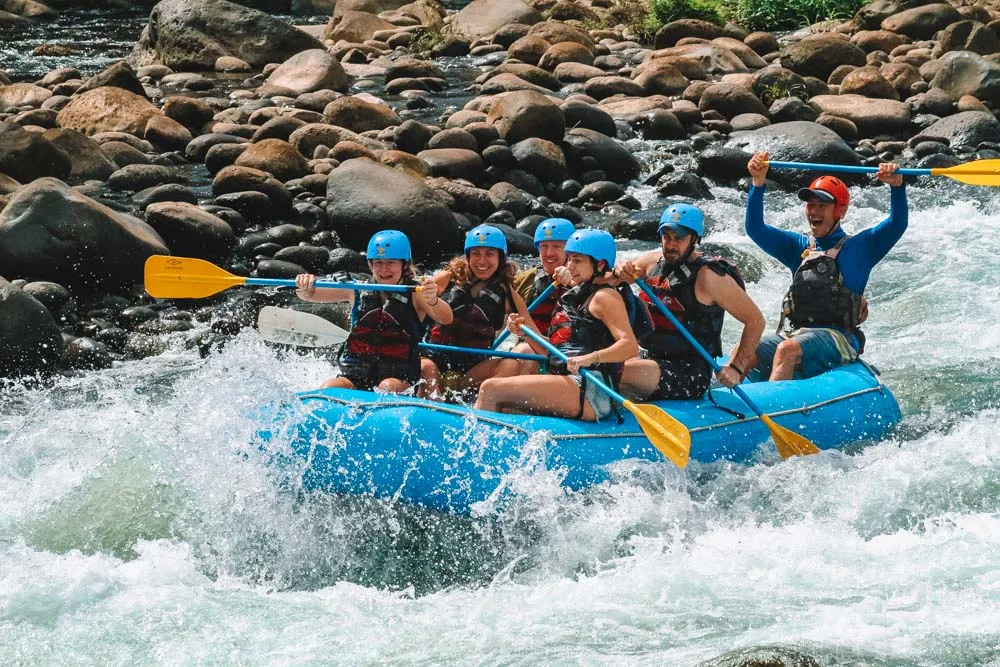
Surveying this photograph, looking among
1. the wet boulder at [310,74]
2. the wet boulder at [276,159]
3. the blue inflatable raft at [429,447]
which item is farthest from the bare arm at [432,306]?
the wet boulder at [310,74]

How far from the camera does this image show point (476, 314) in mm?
6715

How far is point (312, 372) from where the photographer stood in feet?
26.3

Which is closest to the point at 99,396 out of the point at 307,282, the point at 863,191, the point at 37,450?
the point at 37,450

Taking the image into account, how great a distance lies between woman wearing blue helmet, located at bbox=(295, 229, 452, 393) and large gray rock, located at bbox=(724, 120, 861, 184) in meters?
7.40

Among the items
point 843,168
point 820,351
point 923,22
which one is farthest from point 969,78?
point 820,351

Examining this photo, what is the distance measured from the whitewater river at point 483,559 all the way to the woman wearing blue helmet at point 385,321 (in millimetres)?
518

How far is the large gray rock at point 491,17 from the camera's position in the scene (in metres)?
19.7

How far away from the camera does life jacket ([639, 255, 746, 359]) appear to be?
21.3 ft

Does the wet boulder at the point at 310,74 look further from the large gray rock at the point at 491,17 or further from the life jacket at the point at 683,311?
the life jacket at the point at 683,311

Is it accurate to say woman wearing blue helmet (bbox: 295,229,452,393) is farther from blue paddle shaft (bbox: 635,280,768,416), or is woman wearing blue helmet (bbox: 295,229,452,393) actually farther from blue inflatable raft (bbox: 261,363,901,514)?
blue paddle shaft (bbox: 635,280,768,416)

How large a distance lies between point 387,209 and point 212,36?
8.65 meters

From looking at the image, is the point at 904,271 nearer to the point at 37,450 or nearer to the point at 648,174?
the point at 648,174

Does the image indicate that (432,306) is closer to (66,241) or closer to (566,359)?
(566,359)

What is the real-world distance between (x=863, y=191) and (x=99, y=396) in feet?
27.3
